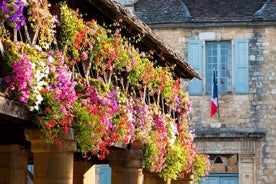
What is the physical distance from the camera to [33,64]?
353 inches

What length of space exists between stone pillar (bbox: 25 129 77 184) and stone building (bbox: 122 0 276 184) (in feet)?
57.4

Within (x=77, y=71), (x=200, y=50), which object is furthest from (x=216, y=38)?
(x=77, y=71)

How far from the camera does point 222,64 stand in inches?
1096

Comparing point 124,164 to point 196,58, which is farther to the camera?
point 196,58

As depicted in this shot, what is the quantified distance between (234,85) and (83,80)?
16950 millimetres

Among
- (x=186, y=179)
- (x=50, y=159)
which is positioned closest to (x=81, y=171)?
(x=186, y=179)

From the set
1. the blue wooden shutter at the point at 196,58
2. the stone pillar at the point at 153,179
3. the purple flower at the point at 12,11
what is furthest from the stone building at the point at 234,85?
the purple flower at the point at 12,11

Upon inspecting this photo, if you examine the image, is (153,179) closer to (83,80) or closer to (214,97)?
(83,80)

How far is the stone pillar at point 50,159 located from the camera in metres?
9.91

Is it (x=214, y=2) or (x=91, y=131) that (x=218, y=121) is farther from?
(x=91, y=131)

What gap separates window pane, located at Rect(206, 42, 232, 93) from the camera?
91.2ft

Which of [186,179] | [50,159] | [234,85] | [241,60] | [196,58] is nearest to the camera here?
[50,159]

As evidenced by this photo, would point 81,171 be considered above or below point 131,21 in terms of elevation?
below

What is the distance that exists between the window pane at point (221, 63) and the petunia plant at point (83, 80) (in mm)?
11966
